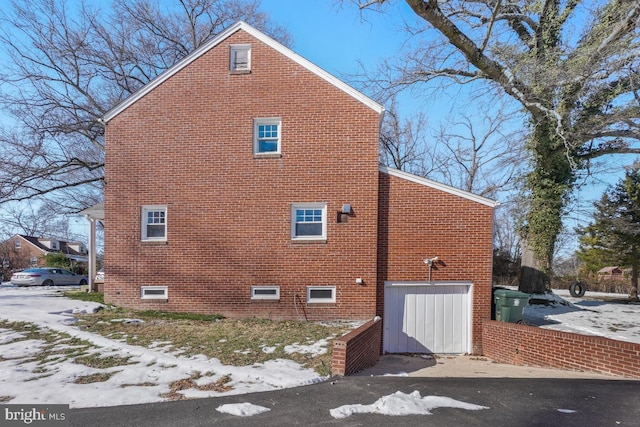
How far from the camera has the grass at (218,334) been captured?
7191 mm

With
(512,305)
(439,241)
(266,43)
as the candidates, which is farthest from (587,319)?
(266,43)

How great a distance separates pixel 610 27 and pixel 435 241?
26.8ft

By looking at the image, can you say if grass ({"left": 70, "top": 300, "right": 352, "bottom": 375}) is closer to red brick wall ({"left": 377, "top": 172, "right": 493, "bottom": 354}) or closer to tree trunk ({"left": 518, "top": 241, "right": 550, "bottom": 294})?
red brick wall ({"left": 377, "top": 172, "right": 493, "bottom": 354})

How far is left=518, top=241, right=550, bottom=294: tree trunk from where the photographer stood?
49.3 ft

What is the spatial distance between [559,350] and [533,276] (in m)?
7.73

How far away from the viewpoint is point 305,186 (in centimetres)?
1085

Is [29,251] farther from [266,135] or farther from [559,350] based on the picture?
[559,350]

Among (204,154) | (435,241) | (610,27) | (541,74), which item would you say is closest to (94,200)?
(204,154)

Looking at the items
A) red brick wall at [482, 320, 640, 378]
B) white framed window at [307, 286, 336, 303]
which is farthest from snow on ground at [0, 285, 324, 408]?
red brick wall at [482, 320, 640, 378]

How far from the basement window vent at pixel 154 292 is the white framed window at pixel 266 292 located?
8.54 ft

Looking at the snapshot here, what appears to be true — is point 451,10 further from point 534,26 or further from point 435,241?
point 435,241

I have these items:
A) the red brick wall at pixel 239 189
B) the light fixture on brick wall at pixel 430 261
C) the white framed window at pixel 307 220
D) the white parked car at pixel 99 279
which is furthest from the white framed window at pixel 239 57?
the white parked car at pixel 99 279

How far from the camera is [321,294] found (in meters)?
10.8

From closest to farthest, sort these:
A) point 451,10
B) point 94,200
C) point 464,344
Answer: point 464,344, point 451,10, point 94,200
